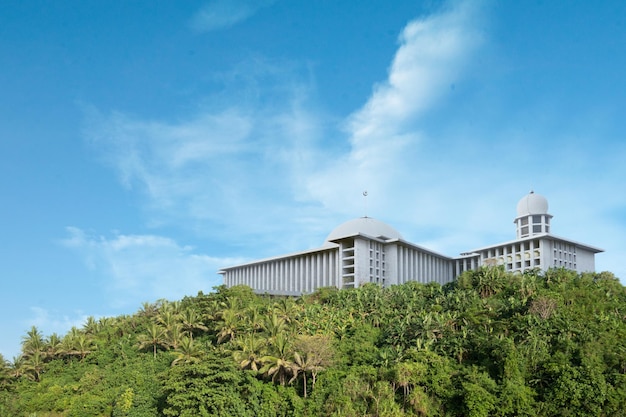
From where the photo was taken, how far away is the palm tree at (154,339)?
46.2 metres

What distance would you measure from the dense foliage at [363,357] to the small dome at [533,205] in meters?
12.7

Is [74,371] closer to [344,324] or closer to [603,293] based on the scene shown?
[344,324]

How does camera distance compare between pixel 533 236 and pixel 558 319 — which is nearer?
pixel 558 319

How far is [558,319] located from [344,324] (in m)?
14.9

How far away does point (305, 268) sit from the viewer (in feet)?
221

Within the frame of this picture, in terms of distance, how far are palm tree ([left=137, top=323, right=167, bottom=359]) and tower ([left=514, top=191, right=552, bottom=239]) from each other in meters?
38.3

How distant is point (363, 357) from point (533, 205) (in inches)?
1294

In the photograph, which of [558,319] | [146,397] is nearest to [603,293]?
[558,319]

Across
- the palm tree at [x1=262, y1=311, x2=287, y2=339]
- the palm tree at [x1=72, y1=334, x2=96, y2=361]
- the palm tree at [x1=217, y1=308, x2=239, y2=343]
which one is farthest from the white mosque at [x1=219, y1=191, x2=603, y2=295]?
the palm tree at [x1=72, y1=334, x2=96, y2=361]

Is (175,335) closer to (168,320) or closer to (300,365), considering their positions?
(168,320)

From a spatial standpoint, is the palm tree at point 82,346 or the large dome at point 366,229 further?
the large dome at point 366,229

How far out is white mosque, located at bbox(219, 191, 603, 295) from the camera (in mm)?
60844

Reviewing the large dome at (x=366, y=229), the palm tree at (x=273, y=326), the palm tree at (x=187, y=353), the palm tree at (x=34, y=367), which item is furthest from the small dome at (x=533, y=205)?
the palm tree at (x=34, y=367)

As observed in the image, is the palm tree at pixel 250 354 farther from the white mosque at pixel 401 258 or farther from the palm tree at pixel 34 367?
the palm tree at pixel 34 367
